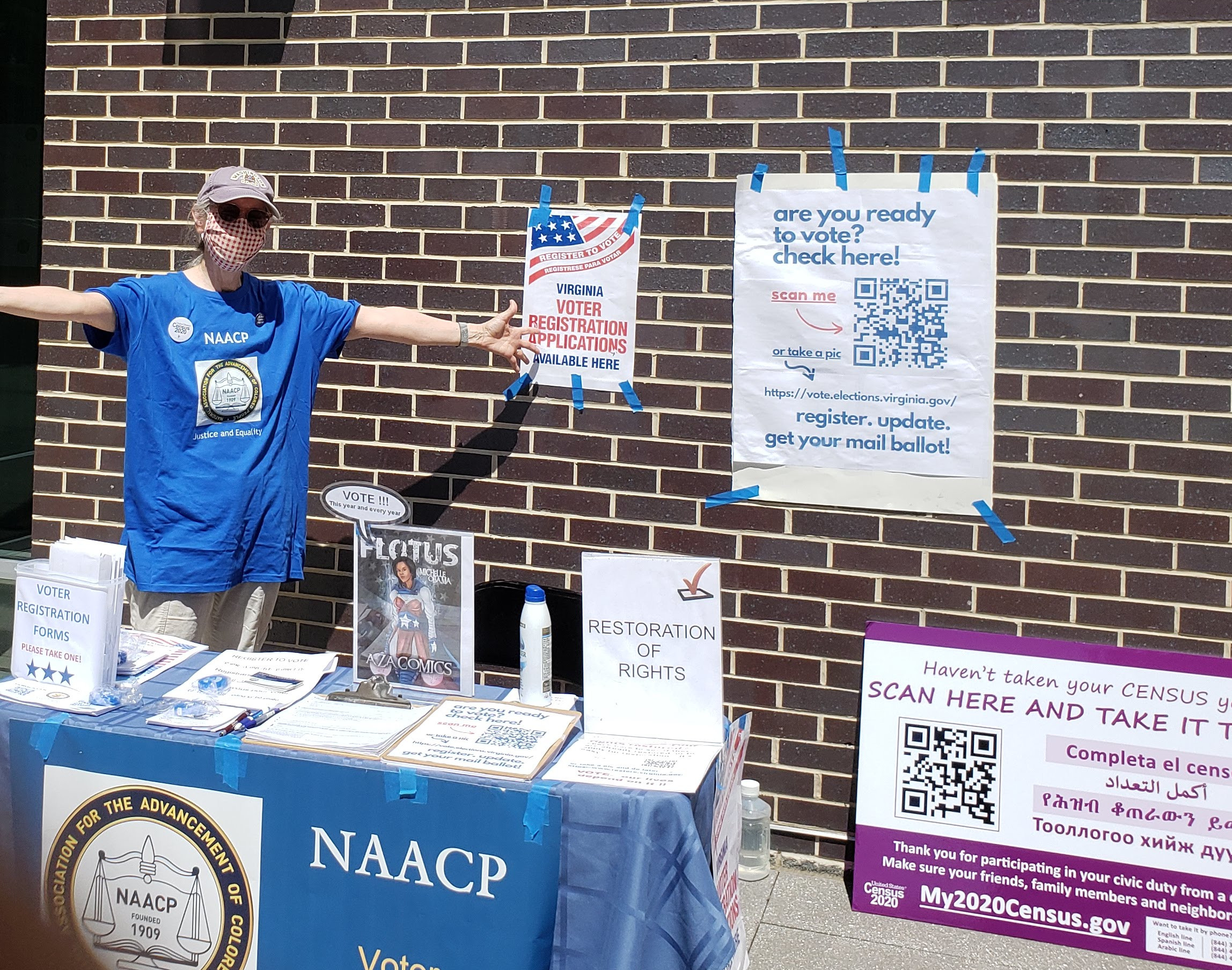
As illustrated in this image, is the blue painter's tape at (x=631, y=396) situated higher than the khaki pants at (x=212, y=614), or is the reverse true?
the blue painter's tape at (x=631, y=396)

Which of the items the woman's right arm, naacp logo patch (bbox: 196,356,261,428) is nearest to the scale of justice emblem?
naacp logo patch (bbox: 196,356,261,428)

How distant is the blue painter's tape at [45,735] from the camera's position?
2.85 metres

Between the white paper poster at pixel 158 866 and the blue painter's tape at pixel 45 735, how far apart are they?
4 cm

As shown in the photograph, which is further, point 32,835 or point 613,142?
point 613,142

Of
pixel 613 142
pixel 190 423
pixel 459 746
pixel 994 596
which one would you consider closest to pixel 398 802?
pixel 459 746

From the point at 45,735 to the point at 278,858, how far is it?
0.64 meters

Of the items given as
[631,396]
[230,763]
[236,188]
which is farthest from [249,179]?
[230,763]

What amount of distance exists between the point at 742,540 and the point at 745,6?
1845 mm

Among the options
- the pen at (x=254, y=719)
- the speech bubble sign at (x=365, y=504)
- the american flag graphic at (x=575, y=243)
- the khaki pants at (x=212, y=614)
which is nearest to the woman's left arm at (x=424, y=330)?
the american flag graphic at (x=575, y=243)

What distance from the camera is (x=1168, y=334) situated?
3854mm

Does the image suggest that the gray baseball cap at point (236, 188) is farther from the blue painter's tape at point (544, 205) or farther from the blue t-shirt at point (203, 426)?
the blue painter's tape at point (544, 205)

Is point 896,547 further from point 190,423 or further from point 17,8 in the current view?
point 17,8

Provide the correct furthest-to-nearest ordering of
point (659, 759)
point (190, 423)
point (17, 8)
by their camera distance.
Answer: point (17, 8)
point (190, 423)
point (659, 759)

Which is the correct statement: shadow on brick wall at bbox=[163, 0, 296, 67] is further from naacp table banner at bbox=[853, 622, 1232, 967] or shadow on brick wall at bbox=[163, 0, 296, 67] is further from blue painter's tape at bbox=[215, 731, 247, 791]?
naacp table banner at bbox=[853, 622, 1232, 967]
